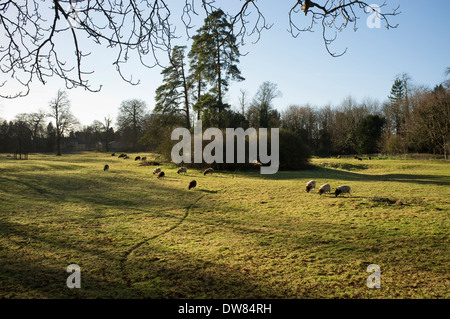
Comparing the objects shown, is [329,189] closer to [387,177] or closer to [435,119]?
[387,177]

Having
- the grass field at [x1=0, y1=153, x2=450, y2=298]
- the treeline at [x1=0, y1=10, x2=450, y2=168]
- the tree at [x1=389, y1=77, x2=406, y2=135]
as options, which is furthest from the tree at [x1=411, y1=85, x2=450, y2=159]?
the grass field at [x1=0, y1=153, x2=450, y2=298]

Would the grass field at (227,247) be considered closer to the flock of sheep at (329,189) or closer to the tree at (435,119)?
the flock of sheep at (329,189)

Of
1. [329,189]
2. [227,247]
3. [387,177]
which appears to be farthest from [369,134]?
[227,247]

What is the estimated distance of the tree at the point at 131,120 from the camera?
5503cm

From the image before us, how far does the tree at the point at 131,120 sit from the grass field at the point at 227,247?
47.7 metres

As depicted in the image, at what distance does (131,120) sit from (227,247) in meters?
54.3

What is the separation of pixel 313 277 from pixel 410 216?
4.16 metres

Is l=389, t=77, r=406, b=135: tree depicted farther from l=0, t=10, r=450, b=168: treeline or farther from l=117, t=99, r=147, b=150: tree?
l=117, t=99, r=147, b=150: tree

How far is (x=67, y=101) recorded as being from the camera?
4219cm

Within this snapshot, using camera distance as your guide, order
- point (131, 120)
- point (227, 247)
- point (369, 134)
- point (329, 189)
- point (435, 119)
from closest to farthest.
→ point (227, 247) < point (329, 189) < point (435, 119) < point (369, 134) < point (131, 120)

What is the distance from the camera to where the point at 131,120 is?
55.2 meters

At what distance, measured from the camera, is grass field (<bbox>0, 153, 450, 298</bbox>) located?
333 cm

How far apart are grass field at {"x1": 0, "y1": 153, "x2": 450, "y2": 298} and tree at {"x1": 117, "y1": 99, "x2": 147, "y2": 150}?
4774 cm
